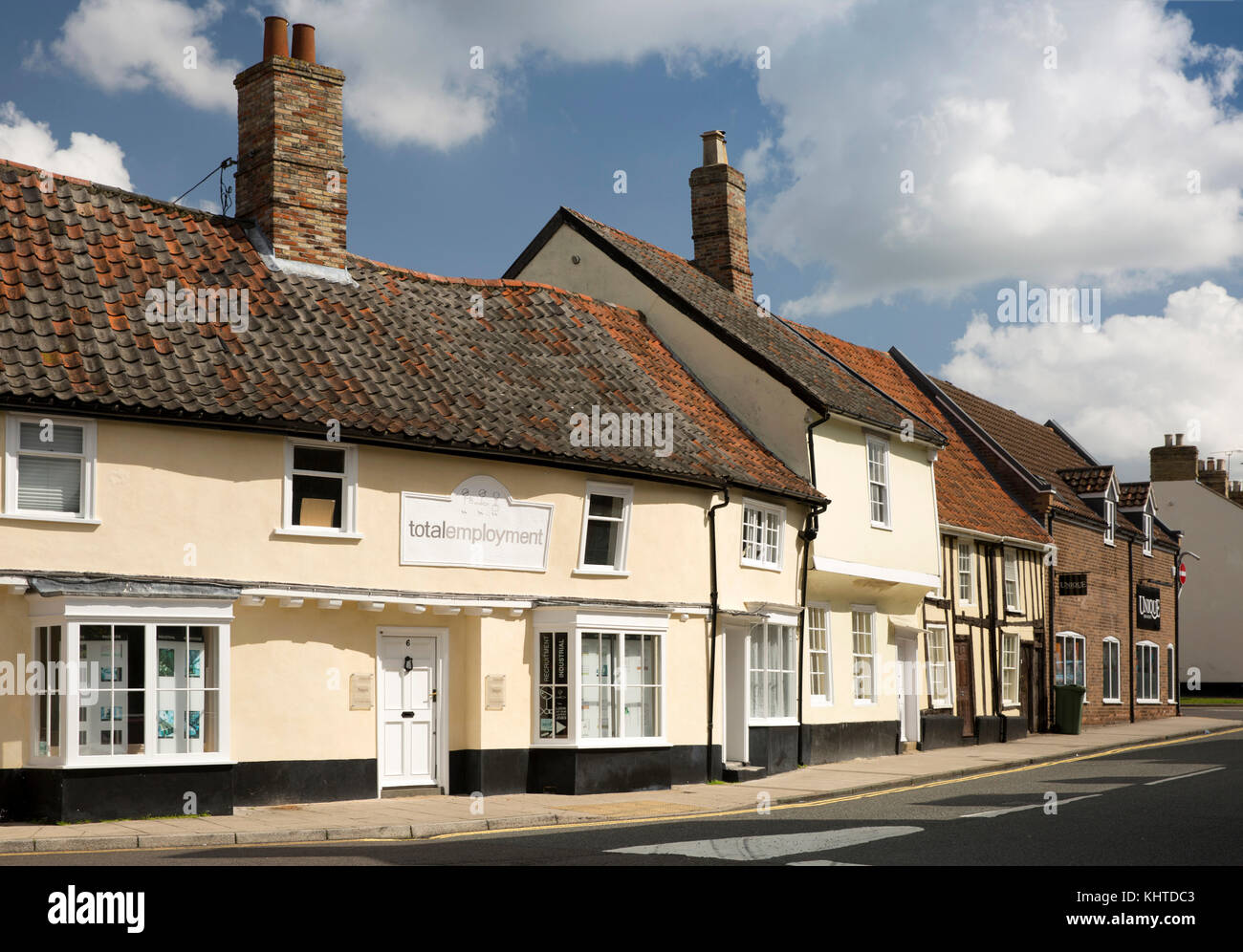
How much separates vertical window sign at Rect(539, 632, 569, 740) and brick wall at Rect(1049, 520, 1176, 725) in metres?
18.9

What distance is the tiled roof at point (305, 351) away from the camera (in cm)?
1633

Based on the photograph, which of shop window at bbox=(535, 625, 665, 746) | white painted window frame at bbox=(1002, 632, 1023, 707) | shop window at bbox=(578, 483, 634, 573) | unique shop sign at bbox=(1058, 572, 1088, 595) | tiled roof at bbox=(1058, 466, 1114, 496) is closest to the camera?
shop window at bbox=(535, 625, 665, 746)

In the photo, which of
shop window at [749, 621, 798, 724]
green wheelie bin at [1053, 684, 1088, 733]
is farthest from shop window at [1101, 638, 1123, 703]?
shop window at [749, 621, 798, 724]

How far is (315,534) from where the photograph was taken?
17.2m

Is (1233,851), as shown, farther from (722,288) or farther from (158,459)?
(722,288)

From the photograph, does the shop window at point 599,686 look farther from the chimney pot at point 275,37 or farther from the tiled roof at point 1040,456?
the tiled roof at point 1040,456

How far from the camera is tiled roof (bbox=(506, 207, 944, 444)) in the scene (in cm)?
2500

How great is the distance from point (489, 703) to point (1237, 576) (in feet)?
148

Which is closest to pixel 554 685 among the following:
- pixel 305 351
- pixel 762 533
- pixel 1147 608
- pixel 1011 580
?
pixel 762 533

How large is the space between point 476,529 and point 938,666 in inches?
568

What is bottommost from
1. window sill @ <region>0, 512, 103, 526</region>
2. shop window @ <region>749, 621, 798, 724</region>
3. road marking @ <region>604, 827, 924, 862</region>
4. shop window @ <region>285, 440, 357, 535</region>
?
road marking @ <region>604, 827, 924, 862</region>

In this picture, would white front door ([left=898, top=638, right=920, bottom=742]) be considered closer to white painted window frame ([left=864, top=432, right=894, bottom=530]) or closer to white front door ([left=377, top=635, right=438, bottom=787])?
white painted window frame ([left=864, top=432, right=894, bottom=530])

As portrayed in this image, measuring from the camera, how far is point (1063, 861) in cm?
1145

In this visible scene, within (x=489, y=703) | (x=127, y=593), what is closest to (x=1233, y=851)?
(x=489, y=703)
